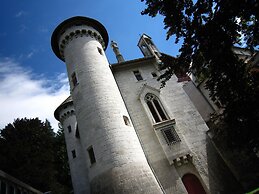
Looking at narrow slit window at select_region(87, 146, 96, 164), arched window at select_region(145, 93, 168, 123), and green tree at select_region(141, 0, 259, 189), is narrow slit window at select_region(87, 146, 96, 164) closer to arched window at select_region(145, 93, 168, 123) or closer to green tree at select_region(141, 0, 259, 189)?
arched window at select_region(145, 93, 168, 123)

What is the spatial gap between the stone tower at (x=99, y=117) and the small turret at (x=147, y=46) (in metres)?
5.46

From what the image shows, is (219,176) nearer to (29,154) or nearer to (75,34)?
(75,34)

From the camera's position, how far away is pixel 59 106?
27.0m

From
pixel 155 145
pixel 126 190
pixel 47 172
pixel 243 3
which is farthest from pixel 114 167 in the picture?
pixel 47 172

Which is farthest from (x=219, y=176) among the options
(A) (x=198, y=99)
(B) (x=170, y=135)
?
(A) (x=198, y=99)

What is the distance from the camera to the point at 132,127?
14.4 meters

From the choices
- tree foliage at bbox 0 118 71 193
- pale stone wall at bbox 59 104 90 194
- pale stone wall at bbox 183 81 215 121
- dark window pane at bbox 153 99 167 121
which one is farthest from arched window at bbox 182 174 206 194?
tree foliage at bbox 0 118 71 193

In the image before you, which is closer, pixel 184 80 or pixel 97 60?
pixel 97 60

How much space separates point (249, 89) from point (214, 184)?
369 inches

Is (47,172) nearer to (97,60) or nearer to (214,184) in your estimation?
(97,60)

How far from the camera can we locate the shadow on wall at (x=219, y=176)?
1356 centimetres

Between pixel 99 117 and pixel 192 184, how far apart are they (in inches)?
331

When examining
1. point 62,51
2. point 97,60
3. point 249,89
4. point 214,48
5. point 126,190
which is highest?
point 62,51

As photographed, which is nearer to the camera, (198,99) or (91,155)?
(91,155)
